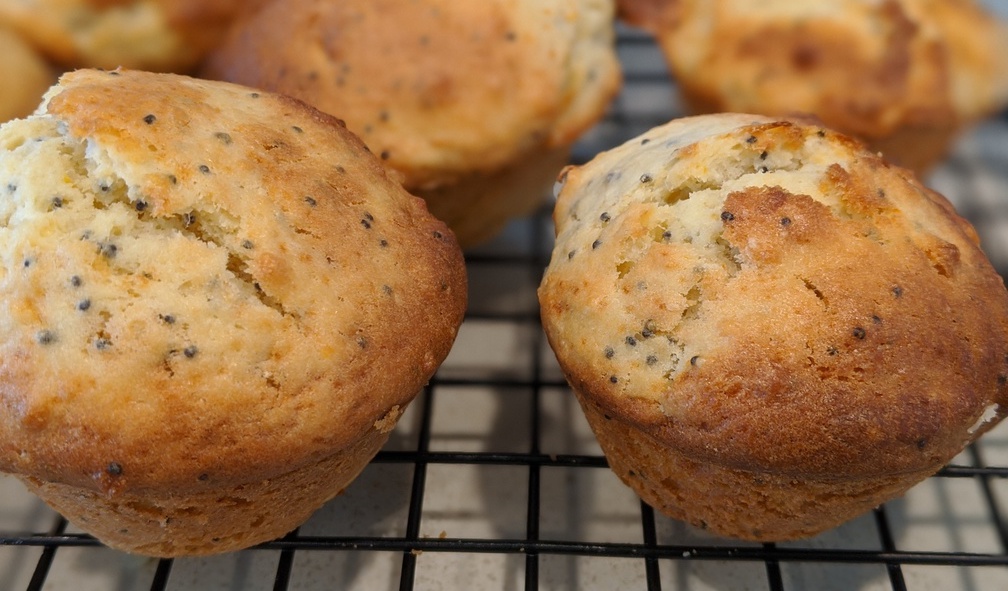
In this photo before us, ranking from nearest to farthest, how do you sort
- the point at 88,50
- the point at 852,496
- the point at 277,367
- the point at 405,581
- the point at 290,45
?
the point at 277,367 < the point at 852,496 < the point at 405,581 < the point at 290,45 < the point at 88,50

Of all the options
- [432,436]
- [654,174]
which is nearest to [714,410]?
[654,174]

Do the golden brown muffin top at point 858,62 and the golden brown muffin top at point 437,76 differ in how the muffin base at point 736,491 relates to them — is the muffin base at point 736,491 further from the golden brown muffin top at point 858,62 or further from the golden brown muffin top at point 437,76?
the golden brown muffin top at point 858,62

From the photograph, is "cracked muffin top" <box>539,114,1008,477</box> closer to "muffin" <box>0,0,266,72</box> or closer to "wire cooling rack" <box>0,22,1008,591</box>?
"wire cooling rack" <box>0,22,1008,591</box>

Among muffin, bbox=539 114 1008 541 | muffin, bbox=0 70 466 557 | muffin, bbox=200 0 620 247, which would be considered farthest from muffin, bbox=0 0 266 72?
muffin, bbox=539 114 1008 541

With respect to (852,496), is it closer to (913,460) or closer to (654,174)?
(913,460)

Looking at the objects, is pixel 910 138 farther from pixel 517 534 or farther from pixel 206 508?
pixel 206 508

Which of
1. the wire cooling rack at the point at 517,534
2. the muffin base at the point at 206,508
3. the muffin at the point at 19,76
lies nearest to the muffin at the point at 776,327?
the wire cooling rack at the point at 517,534

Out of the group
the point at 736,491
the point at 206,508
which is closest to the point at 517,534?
the point at 736,491

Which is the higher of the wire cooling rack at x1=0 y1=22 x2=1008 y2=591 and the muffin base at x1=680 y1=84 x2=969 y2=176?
the muffin base at x1=680 y1=84 x2=969 y2=176
